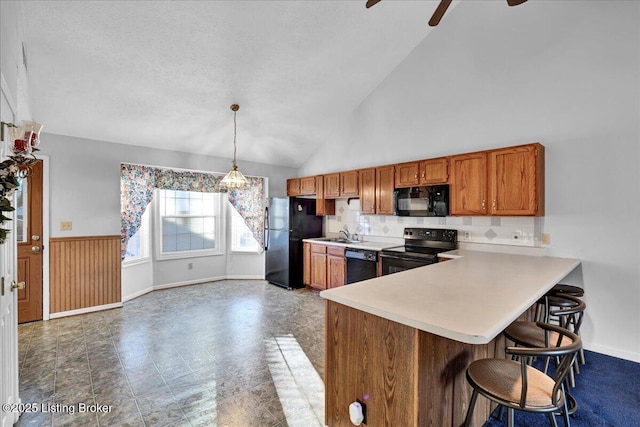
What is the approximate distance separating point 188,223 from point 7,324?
4.06m

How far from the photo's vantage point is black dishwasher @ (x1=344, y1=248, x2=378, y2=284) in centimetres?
433

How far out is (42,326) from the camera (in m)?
3.71

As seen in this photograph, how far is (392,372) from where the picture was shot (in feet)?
4.95

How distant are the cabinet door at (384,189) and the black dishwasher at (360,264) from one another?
2.23ft

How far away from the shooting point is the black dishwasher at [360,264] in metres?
4.33

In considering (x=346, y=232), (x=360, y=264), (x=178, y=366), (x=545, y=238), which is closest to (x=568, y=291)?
(x=545, y=238)

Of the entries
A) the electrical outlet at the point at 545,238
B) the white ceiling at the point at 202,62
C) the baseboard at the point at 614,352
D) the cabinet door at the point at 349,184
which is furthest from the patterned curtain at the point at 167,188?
the baseboard at the point at 614,352

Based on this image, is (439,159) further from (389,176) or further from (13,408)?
(13,408)

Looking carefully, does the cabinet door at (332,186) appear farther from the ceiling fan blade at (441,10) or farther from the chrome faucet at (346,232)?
the ceiling fan blade at (441,10)

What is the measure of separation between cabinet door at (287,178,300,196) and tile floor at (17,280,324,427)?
249 cm

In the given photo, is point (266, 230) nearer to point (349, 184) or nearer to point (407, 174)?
point (349, 184)

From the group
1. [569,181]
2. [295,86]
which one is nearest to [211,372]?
[295,86]

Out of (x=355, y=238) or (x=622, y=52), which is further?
(x=355, y=238)

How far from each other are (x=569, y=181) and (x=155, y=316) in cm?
511
